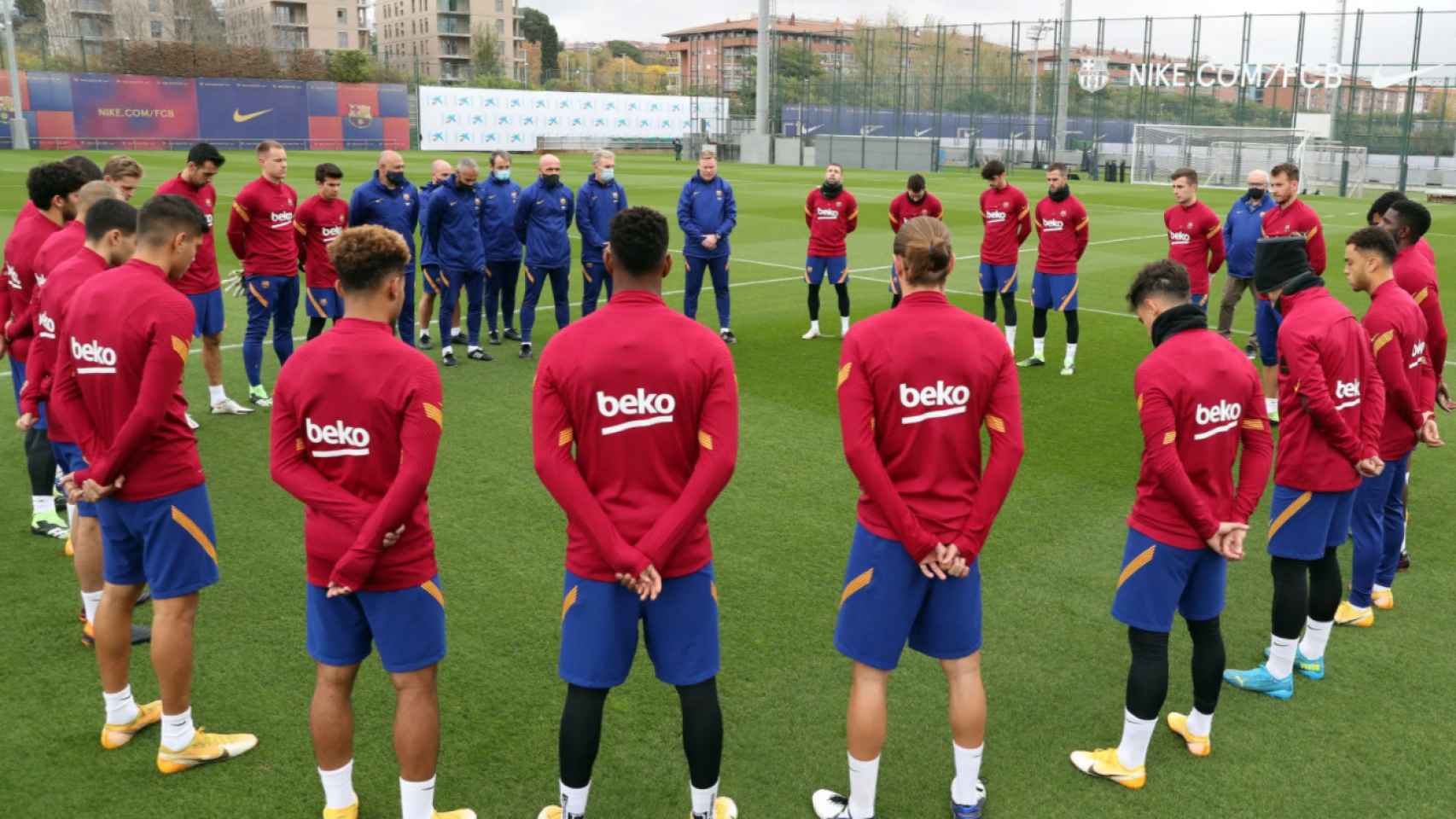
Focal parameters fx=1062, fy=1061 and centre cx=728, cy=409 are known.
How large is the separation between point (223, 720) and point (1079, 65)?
196 feet

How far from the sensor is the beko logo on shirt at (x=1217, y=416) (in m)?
3.98

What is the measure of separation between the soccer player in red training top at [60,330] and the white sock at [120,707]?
30cm

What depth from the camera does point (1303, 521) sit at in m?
4.80

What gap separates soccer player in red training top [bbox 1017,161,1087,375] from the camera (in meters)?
11.6

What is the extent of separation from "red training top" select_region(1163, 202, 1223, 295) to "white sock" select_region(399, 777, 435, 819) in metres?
10.2

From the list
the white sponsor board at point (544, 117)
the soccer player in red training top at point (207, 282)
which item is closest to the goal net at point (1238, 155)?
the white sponsor board at point (544, 117)

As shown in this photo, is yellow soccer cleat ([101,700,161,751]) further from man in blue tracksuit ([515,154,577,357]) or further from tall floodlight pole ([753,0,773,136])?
tall floodlight pole ([753,0,773,136])

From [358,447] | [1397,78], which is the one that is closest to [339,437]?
[358,447]

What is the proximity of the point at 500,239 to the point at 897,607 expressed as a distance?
9.63m

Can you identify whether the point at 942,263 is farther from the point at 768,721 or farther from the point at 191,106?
the point at 191,106

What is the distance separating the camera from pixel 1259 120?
171 ft

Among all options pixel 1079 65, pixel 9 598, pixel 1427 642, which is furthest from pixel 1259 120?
pixel 9 598

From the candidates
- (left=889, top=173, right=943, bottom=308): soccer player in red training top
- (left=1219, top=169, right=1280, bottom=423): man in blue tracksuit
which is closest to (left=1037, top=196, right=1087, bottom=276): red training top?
(left=889, top=173, right=943, bottom=308): soccer player in red training top

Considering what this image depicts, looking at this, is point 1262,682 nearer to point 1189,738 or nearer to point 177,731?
point 1189,738
